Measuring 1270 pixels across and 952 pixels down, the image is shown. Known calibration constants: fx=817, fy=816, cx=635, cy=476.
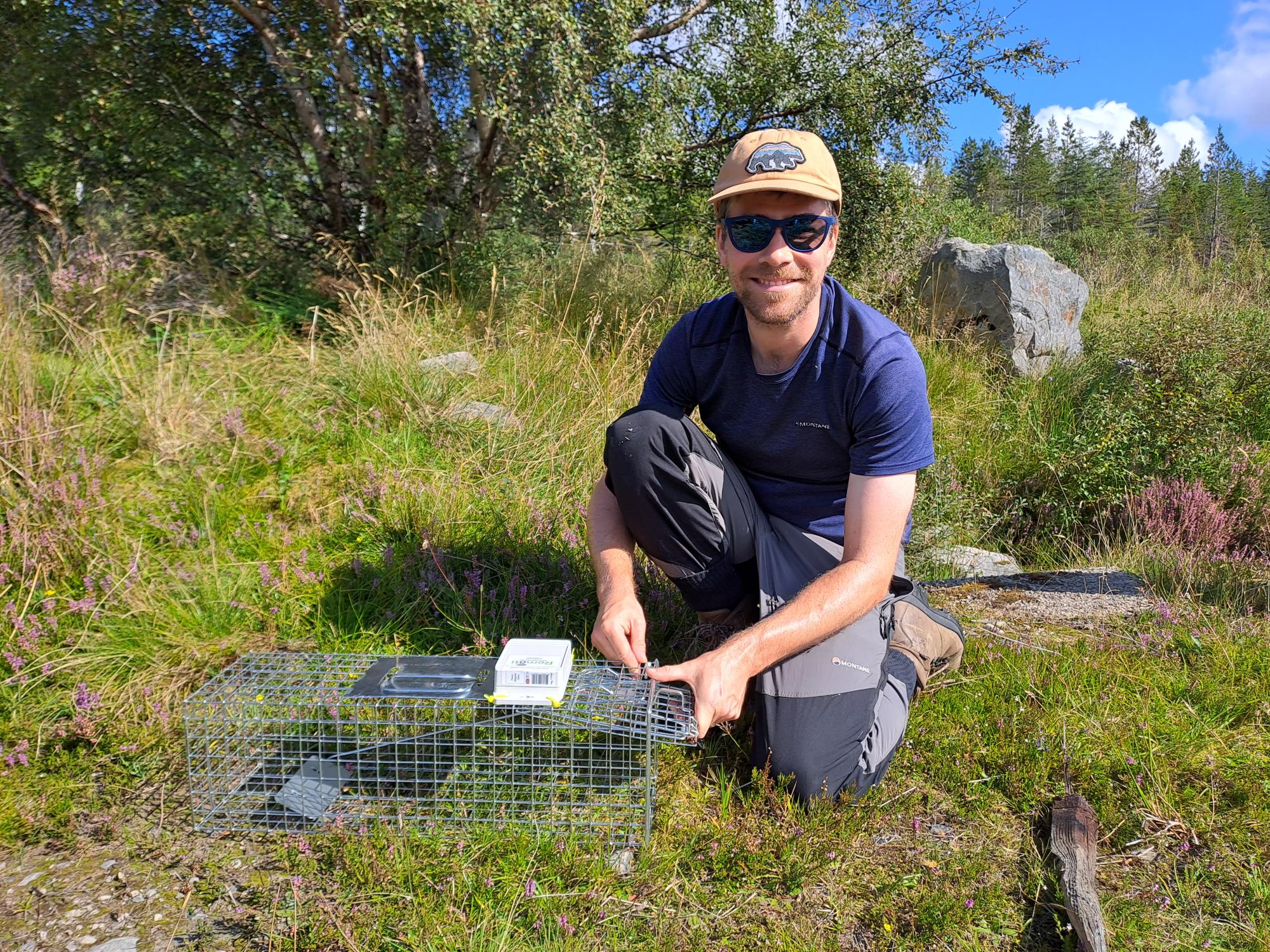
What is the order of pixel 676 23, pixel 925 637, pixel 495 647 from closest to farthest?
pixel 925 637, pixel 495 647, pixel 676 23

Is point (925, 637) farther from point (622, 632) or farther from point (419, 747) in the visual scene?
point (419, 747)

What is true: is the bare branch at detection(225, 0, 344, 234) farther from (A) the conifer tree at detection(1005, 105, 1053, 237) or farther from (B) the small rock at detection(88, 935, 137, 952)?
(A) the conifer tree at detection(1005, 105, 1053, 237)

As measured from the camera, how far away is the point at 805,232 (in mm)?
2393

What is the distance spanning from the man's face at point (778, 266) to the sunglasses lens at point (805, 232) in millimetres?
16

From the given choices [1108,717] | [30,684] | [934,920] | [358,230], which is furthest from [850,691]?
[358,230]

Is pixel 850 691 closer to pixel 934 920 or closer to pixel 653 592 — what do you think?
pixel 934 920

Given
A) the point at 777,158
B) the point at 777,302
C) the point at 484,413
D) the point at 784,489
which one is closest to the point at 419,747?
the point at 784,489

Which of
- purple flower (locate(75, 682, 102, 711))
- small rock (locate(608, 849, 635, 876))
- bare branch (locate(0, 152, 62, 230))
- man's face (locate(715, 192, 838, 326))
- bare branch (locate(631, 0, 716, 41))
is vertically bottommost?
small rock (locate(608, 849, 635, 876))

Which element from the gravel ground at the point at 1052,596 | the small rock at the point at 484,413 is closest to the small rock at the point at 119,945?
the small rock at the point at 484,413

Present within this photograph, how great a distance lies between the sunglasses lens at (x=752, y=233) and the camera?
239cm

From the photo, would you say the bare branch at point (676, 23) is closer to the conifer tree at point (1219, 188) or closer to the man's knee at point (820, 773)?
the man's knee at point (820, 773)

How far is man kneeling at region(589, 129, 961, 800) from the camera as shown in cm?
225

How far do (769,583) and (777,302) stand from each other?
859 millimetres

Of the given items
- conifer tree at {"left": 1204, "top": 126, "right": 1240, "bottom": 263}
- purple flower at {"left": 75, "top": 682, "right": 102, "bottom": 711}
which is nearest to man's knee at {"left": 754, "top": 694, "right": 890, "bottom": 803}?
purple flower at {"left": 75, "top": 682, "right": 102, "bottom": 711}
